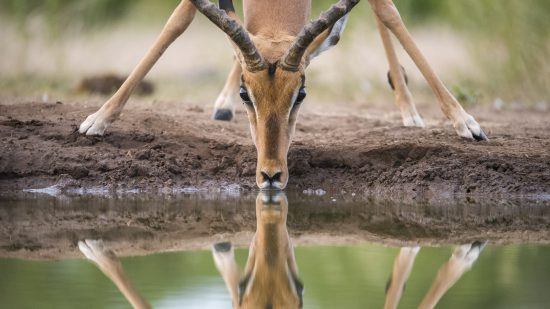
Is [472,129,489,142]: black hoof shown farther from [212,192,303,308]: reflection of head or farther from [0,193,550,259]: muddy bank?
[212,192,303,308]: reflection of head

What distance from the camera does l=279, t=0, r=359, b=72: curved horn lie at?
29.2 feet

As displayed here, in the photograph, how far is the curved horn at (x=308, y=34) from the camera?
8.90 meters

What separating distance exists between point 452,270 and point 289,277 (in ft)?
3.52

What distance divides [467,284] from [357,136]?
16.7 feet

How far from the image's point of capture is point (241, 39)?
29.1ft

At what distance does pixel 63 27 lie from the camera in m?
17.2

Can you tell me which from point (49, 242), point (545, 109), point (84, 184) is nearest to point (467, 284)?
point (49, 242)

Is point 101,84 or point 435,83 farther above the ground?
point 101,84

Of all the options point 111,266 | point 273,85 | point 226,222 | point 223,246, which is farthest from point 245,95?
point 111,266

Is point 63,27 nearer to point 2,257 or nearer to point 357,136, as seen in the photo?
point 357,136

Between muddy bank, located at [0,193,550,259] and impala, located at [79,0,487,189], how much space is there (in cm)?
58

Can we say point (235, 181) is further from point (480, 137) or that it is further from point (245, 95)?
point (480, 137)

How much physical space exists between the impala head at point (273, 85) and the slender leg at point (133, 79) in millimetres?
1626

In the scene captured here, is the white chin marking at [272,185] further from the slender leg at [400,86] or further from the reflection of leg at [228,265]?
the slender leg at [400,86]
